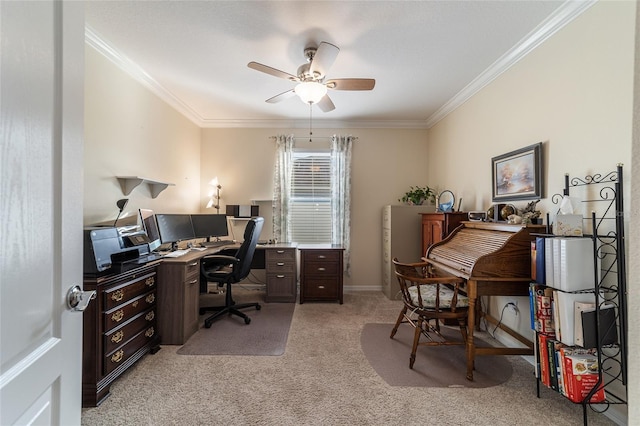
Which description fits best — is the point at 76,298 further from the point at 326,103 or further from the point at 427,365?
the point at 326,103

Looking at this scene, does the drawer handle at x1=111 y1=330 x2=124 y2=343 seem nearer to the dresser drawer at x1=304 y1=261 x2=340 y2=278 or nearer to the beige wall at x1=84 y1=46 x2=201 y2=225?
the beige wall at x1=84 y1=46 x2=201 y2=225

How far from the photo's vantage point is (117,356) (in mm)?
1921

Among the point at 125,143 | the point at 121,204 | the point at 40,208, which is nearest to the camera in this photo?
the point at 40,208

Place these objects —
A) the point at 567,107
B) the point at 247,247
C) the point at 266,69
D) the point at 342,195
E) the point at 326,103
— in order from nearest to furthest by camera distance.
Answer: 1. the point at 567,107
2. the point at 266,69
3. the point at 326,103
4. the point at 247,247
5. the point at 342,195

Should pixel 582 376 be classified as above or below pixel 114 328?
below

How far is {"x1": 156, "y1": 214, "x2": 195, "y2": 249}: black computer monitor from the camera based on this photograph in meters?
3.01

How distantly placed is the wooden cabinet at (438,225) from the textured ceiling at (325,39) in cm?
145

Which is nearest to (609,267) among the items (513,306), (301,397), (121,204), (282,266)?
(513,306)

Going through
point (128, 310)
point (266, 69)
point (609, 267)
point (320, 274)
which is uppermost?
point (266, 69)

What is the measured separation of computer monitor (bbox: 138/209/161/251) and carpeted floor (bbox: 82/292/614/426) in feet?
3.46

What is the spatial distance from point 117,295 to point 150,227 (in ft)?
3.36

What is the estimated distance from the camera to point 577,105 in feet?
6.07

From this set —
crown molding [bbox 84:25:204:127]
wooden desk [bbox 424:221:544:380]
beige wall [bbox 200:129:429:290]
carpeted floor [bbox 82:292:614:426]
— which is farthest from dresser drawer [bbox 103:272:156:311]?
wooden desk [bbox 424:221:544:380]

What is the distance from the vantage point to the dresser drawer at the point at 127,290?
185 cm
